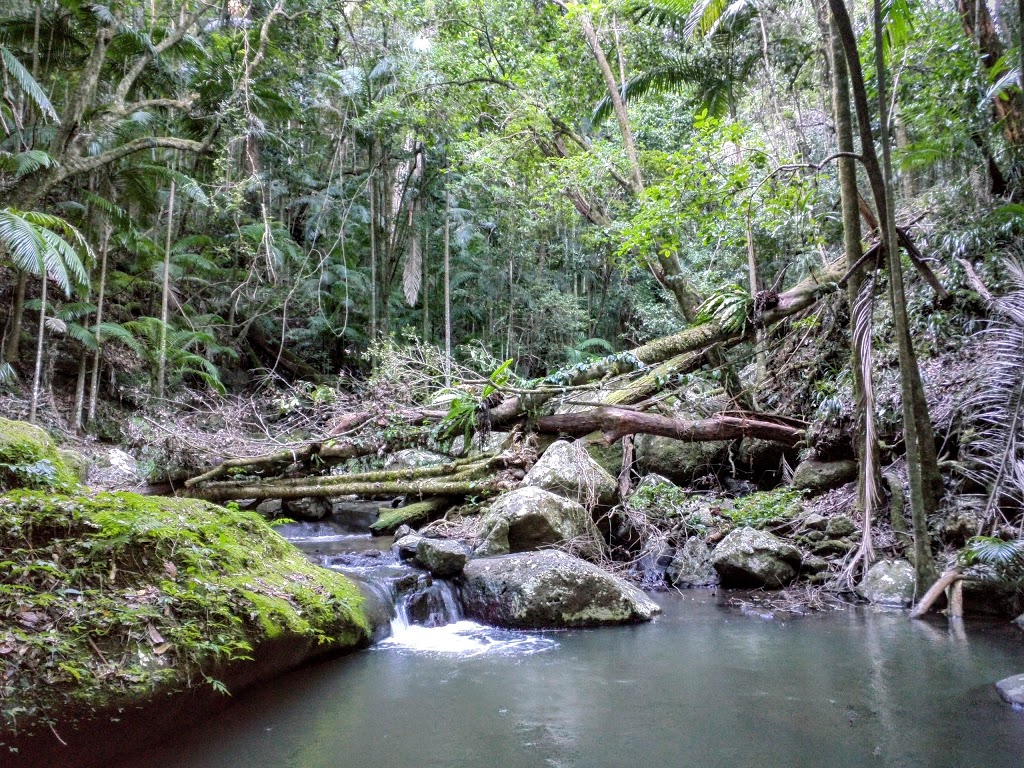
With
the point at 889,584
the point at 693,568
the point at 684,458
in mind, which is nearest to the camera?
the point at 889,584

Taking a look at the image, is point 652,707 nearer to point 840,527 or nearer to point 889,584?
point 889,584

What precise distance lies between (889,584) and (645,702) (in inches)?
154

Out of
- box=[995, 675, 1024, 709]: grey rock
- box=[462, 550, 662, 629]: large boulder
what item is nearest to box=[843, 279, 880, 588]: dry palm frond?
box=[462, 550, 662, 629]: large boulder

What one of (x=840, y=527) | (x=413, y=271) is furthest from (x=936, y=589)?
(x=413, y=271)

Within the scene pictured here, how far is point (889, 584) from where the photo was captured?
695 centimetres

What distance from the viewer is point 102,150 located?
15.7m

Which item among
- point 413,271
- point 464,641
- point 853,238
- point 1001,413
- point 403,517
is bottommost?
point 464,641

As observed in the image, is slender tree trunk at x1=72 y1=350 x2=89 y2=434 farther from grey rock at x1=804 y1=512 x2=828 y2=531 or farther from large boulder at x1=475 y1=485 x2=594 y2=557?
grey rock at x1=804 y1=512 x2=828 y2=531

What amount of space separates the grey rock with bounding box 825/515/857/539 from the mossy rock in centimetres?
745

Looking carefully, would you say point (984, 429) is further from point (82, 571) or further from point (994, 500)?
point (82, 571)

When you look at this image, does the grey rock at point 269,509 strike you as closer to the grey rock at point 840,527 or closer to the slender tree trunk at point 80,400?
the slender tree trunk at point 80,400

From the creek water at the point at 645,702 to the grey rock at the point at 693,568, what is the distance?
162 centimetres

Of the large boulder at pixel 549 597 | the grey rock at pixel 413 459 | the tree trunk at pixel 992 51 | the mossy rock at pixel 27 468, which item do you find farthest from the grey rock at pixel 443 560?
the tree trunk at pixel 992 51

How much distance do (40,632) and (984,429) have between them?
8.19m
